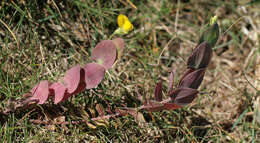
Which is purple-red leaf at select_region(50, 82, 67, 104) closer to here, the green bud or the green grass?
the green grass

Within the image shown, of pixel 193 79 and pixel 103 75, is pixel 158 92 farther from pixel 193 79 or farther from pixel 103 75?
pixel 103 75

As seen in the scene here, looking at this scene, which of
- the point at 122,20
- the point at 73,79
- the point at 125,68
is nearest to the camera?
the point at 73,79

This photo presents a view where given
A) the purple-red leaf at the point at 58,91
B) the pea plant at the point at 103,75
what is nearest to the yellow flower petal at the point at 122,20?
the pea plant at the point at 103,75

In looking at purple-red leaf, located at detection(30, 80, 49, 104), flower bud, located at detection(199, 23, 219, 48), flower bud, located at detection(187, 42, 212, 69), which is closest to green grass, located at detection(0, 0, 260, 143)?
purple-red leaf, located at detection(30, 80, 49, 104)

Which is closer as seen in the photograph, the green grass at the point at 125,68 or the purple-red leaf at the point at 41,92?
the purple-red leaf at the point at 41,92

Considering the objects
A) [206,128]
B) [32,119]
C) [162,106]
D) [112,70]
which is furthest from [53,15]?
[206,128]

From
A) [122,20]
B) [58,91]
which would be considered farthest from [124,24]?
[58,91]

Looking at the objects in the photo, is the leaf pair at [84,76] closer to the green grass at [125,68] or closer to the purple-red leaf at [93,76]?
the purple-red leaf at [93,76]
